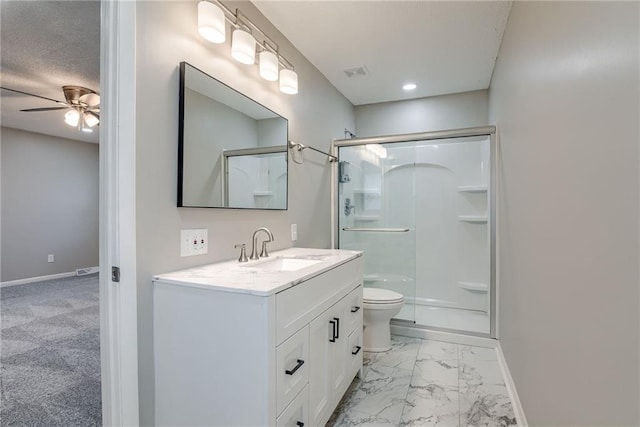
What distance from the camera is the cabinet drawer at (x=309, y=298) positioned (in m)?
1.14

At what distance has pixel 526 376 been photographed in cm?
155

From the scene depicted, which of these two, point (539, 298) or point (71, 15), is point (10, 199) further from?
point (539, 298)

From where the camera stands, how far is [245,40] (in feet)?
5.41

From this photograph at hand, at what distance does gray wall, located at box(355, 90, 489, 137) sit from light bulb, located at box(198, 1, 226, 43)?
2486 millimetres

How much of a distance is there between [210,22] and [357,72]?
166cm

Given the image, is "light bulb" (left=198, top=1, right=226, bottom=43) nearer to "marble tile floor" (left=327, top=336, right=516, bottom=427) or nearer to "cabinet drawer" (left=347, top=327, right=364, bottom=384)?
"cabinet drawer" (left=347, top=327, right=364, bottom=384)

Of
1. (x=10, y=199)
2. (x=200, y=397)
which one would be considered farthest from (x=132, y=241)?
(x=10, y=199)

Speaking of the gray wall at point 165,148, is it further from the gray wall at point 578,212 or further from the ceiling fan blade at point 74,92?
the ceiling fan blade at point 74,92

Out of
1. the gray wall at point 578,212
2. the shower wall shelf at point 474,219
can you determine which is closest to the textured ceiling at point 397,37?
the gray wall at point 578,212

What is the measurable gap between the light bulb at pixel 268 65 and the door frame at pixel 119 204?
0.77 metres

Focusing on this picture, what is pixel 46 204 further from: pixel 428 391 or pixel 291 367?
pixel 428 391

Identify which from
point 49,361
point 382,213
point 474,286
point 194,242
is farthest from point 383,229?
point 49,361

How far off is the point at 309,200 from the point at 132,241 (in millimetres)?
1576

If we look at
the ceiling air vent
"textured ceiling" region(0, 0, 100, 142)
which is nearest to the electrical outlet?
"textured ceiling" region(0, 0, 100, 142)
